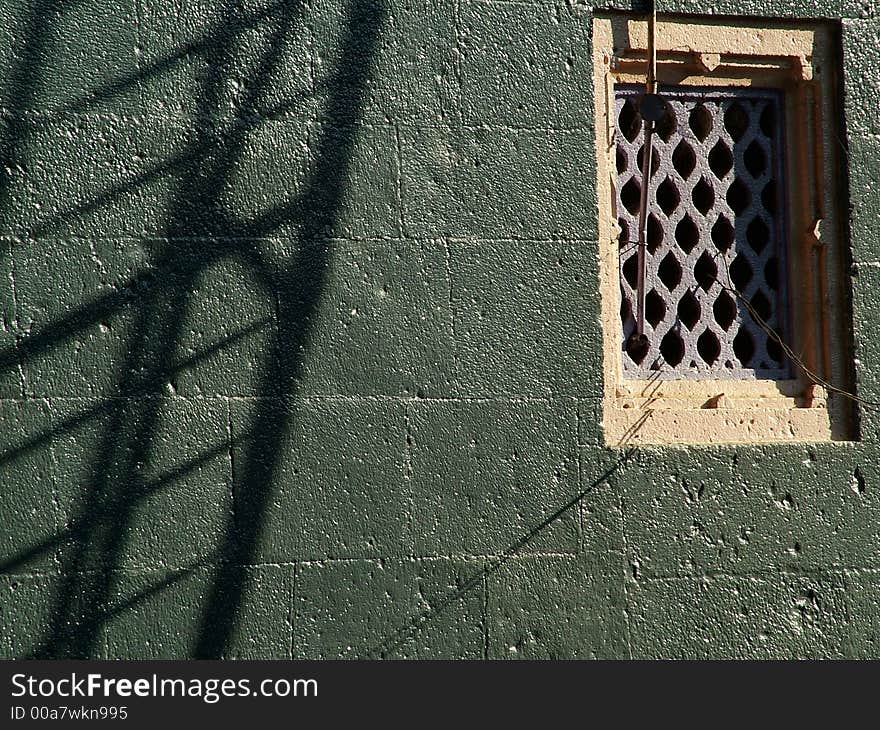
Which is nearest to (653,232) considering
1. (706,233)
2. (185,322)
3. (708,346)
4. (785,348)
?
(706,233)

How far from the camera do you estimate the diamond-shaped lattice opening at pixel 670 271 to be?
17.4 feet

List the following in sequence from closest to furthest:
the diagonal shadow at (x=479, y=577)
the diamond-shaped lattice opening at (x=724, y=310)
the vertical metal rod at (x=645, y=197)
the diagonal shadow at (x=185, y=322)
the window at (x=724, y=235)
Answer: the diagonal shadow at (x=185, y=322), the diagonal shadow at (x=479, y=577), the vertical metal rod at (x=645, y=197), the window at (x=724, y=235), the diamond-shaped lattice opening at (x=724, y=310)

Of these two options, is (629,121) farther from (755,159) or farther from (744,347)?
(744,347)

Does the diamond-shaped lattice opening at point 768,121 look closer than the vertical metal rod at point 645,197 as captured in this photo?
No

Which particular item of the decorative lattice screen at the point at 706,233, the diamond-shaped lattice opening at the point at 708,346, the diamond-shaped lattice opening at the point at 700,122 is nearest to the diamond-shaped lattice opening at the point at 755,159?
the decorative lattice screen at the point at 706,233

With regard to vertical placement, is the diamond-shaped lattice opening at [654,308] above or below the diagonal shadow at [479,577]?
above

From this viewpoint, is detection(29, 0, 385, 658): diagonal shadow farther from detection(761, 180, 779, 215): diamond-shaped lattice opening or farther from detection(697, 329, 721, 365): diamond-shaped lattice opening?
detection(761, 180, 779, 215): diamond-shaped lattice opening

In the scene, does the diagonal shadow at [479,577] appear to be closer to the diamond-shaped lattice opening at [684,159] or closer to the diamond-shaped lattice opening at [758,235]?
the diamond-shaped lattice opening at [758,235]

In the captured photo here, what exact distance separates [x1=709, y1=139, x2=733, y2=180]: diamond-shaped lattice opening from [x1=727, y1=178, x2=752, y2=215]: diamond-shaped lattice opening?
72 millimetres

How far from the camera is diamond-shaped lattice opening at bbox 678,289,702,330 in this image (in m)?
5.30

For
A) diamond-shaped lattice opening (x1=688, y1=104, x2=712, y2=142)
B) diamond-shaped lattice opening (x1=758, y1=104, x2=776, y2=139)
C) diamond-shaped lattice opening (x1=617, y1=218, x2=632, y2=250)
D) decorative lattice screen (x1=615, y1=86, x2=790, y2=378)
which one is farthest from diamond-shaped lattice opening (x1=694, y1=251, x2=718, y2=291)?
diamond-shaped lattice opening (x1=758, y1=104, x2=776, y2=139)

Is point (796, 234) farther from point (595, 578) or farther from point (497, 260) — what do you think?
point (595, 578)

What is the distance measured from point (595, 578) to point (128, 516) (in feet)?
6.44

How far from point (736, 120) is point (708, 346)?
1079 millimetres
